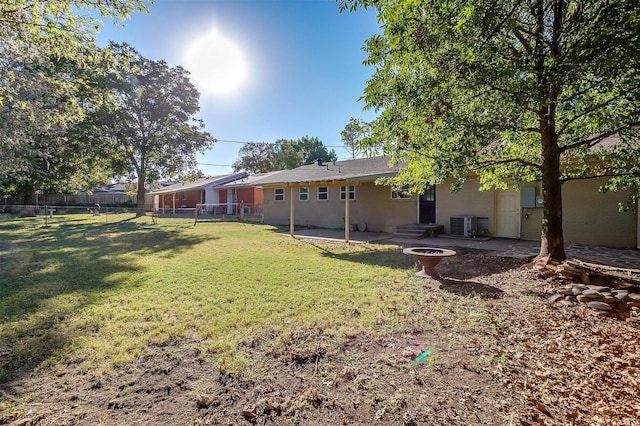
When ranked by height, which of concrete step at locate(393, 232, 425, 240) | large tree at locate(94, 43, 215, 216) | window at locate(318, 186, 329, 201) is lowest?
concrete step at locate(393, 232, 425, 240)

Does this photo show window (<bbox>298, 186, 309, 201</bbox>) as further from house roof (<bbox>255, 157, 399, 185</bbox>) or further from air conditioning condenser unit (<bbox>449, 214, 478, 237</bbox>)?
air conditioning condenser unit (<bbox>449, 214, 478, 237</bbox>)

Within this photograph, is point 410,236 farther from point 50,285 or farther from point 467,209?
point 50,285

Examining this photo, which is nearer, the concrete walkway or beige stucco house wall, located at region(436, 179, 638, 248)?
the concrete walkway

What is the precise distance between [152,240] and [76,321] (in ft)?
26.4

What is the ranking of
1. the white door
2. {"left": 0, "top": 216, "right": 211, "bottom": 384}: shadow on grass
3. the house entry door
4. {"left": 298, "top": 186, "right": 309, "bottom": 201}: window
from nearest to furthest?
1. {"left": 0, "top": 216, "right": 211, "bottom": 384}: shadow on grass
2. the white door
3. the house entry door
4. {"left": 298, "top": 186, "right": 309, "bottom": 201}: window

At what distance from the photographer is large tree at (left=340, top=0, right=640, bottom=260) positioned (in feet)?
12.2

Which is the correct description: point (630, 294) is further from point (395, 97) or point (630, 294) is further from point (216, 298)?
point (216, 298)

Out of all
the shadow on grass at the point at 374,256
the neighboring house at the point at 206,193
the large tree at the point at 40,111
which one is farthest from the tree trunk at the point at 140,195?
the shadow on grass at the point at 374,256

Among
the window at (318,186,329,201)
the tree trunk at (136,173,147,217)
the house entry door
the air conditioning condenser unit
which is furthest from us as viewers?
the tree trunk at (136,173,147,217)

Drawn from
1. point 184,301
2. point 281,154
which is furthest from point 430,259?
point 281,154

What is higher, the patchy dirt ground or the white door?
the white door

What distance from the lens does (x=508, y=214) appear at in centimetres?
1006

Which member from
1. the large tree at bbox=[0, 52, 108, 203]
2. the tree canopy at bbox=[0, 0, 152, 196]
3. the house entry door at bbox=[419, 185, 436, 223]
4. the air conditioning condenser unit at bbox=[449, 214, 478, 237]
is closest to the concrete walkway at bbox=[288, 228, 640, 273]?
the air conditioning condenser unit at bbox=[449, 214, 478, 237]

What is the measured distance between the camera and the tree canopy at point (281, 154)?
40.7 m
